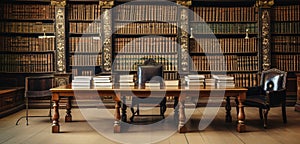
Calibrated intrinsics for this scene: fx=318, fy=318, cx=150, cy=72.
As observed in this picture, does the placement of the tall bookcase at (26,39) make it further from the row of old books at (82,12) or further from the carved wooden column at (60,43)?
the row of old books at (82,12)

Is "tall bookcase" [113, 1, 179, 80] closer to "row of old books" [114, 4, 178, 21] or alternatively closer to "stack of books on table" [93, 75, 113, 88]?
"row of old books" [114, 4, 178, 21]

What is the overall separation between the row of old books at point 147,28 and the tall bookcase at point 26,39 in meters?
1.28

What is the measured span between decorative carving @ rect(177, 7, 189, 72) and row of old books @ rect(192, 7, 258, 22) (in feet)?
0.81

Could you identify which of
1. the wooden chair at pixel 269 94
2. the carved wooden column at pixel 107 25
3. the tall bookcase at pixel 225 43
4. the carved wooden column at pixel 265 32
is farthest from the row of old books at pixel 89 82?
the carved wooden column at pixel 265 32

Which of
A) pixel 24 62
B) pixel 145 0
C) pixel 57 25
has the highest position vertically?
pixel 145 0

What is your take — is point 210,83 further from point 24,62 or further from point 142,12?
point 24,62

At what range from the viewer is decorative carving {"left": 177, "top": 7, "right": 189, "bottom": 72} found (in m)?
5.78

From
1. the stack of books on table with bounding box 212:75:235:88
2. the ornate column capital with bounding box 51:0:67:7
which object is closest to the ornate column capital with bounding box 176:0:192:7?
the ornate column capital with bounding box 51:0:67:7

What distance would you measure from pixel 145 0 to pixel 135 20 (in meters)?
0.44

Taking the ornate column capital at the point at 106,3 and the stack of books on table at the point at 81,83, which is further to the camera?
the ornate column capital at the point at 106,3

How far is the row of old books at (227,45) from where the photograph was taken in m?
5.83

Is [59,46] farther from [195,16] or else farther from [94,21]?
[195,16]

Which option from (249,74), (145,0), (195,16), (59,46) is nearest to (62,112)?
(59,46)

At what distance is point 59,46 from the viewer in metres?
5.70
